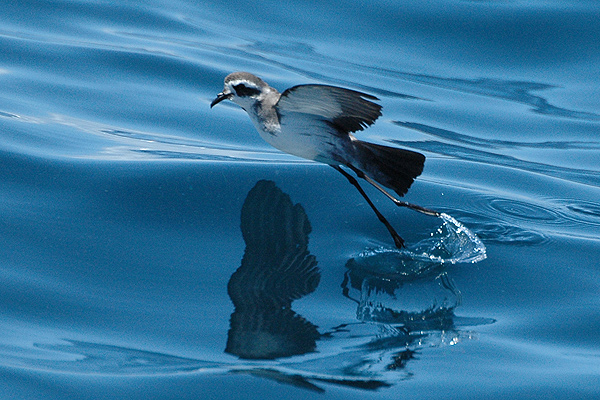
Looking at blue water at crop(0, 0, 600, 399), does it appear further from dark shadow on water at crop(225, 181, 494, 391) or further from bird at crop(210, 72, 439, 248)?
bird at crop(210, 72, 439, 248)

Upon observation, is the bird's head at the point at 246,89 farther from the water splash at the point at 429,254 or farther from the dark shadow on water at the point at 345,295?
the water splash at the point at 429,254

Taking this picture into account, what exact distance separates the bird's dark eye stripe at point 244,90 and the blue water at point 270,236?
0.74m

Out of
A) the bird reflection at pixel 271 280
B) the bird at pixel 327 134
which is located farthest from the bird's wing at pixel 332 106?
the bird reflection at pixel 271 280

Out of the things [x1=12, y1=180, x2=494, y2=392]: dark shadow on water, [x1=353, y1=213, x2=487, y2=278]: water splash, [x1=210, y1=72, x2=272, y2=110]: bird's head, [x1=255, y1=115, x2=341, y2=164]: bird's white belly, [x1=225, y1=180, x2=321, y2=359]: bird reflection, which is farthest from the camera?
[x1=210, y1=72, x2=272, y2=110]: bird's head

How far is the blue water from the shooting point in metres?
3.47

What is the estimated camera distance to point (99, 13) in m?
9.91

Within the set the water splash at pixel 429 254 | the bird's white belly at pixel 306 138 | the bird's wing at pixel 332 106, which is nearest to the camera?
the bird's wing at pixel 332 106

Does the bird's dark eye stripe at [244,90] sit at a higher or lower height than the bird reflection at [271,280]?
higher

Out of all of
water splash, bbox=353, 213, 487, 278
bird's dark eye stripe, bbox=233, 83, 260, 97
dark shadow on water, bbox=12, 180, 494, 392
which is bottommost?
dark shadow on water, bbox=12, 180, 494, 392

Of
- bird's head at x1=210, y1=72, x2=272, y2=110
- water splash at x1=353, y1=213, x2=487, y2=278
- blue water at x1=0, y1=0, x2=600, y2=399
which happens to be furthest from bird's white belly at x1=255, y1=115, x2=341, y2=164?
water splash at x1=353, y1=213, x2=487, y2=278

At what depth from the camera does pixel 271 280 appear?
4.32m

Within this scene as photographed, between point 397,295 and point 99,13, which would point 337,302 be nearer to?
point 397,295

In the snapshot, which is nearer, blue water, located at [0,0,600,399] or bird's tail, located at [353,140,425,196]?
blue water, located at [0,0,600,399]

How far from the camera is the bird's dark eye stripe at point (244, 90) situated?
476 centimetres
